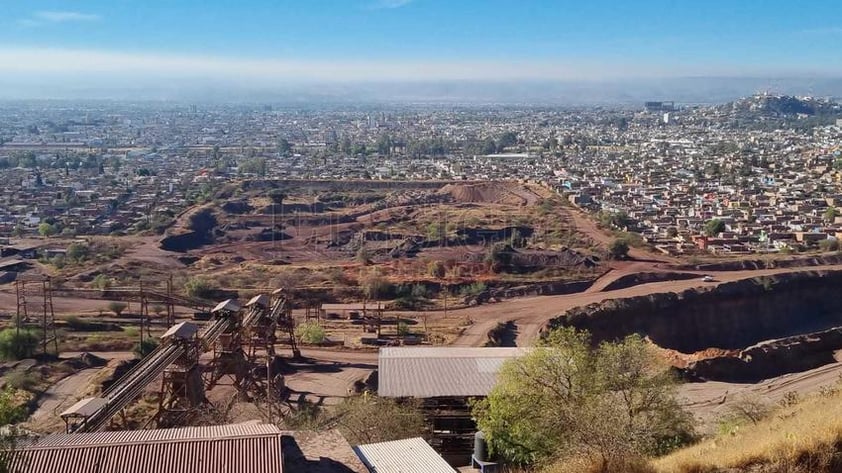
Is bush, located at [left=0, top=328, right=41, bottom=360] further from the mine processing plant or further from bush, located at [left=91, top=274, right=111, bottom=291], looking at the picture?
bush, located at [left=91, top=274, right=111, bottom=291]

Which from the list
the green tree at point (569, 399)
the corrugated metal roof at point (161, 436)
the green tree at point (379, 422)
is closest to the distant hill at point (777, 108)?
the green tree at point (379, 422)

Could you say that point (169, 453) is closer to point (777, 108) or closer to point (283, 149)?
point (283, 149)

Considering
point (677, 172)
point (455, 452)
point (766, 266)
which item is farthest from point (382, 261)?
point (677, 172)

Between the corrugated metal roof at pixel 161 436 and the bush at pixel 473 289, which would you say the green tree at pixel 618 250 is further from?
the corrugated metal roof at pixel 161 436

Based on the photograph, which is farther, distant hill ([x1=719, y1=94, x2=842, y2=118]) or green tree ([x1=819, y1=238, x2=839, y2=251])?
distant hill ([x1=719, y1=94, x2=842, y2=118])

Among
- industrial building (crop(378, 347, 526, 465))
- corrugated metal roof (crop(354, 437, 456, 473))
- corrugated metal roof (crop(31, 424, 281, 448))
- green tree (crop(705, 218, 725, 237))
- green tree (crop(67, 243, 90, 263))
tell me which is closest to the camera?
corrugated metal roof (crop(31, 424, 281, 448))

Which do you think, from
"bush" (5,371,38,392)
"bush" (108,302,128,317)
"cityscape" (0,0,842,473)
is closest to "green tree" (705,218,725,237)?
"cityscape" (0,0,842,473)
